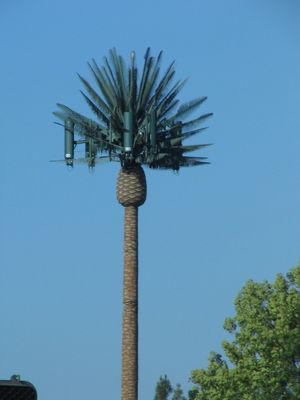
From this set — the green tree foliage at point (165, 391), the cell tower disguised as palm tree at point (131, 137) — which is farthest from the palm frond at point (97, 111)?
the green tree foliage at point (165, 391)

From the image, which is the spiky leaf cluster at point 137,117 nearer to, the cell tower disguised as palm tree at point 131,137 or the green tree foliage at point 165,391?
the cell tower disguised as palm tree at point 131,137

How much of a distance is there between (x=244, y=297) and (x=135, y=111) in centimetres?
1076

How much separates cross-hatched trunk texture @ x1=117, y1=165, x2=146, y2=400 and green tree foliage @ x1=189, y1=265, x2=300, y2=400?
639cm

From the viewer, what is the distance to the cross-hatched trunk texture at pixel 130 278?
38.3 m

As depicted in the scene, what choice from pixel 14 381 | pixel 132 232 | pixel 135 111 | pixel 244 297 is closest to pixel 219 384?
pixel 244 297

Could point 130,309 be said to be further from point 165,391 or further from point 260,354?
point 165,391

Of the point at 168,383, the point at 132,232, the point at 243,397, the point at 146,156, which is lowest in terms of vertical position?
the point at 168,383

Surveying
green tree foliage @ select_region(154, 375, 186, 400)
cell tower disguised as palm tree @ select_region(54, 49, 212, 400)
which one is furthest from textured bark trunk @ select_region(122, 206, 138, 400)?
green tree foliage @ select_region(154, 375, 186, 400)

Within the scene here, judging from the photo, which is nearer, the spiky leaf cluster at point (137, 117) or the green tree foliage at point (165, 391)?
the spiky leaf cluster at point (137, 117)

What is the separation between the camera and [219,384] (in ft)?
144

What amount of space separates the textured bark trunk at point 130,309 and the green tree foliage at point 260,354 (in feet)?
20.8

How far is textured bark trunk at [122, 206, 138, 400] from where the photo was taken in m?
38.2

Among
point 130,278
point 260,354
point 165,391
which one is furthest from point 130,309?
point 165,391

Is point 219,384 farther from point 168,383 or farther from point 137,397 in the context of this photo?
point 168,383
